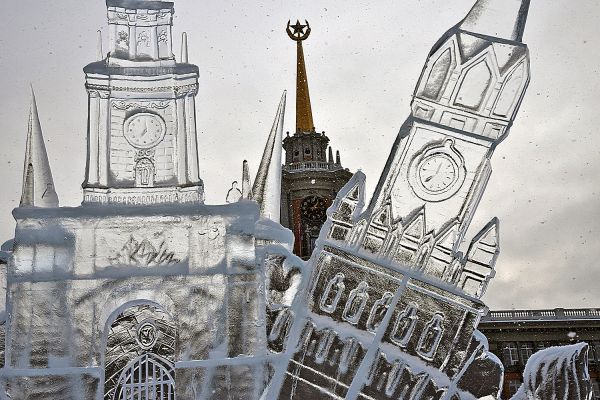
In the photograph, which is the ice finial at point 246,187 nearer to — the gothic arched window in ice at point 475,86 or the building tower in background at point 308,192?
the gothic arched window in ice at point 475,86

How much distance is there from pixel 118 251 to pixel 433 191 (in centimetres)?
548

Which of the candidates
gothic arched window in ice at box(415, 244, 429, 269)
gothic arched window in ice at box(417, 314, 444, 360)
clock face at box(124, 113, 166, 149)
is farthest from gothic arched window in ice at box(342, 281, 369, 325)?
clock face at box(124, 113, 166, 149)

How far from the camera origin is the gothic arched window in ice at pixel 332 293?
1312 cm

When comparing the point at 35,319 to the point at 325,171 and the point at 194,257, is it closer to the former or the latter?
the point at 194,257

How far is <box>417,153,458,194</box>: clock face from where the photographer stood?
1320cm

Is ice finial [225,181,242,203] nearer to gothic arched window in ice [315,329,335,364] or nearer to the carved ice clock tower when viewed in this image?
the carved ice clock tower

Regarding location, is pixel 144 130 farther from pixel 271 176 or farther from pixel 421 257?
pixel 421 257

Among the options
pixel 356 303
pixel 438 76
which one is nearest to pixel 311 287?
pixel 356 303

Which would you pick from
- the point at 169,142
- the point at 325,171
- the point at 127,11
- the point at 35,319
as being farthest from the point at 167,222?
the point at 325,171

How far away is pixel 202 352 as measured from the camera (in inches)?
517

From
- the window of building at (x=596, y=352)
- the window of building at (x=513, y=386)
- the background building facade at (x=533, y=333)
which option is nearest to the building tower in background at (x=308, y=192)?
the background building facade at (x=533, y=333)

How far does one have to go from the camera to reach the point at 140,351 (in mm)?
13352

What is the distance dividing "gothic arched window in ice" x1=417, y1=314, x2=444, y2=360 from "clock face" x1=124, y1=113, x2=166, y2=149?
5.87 meters

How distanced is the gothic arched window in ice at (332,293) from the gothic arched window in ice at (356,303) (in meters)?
0.19
